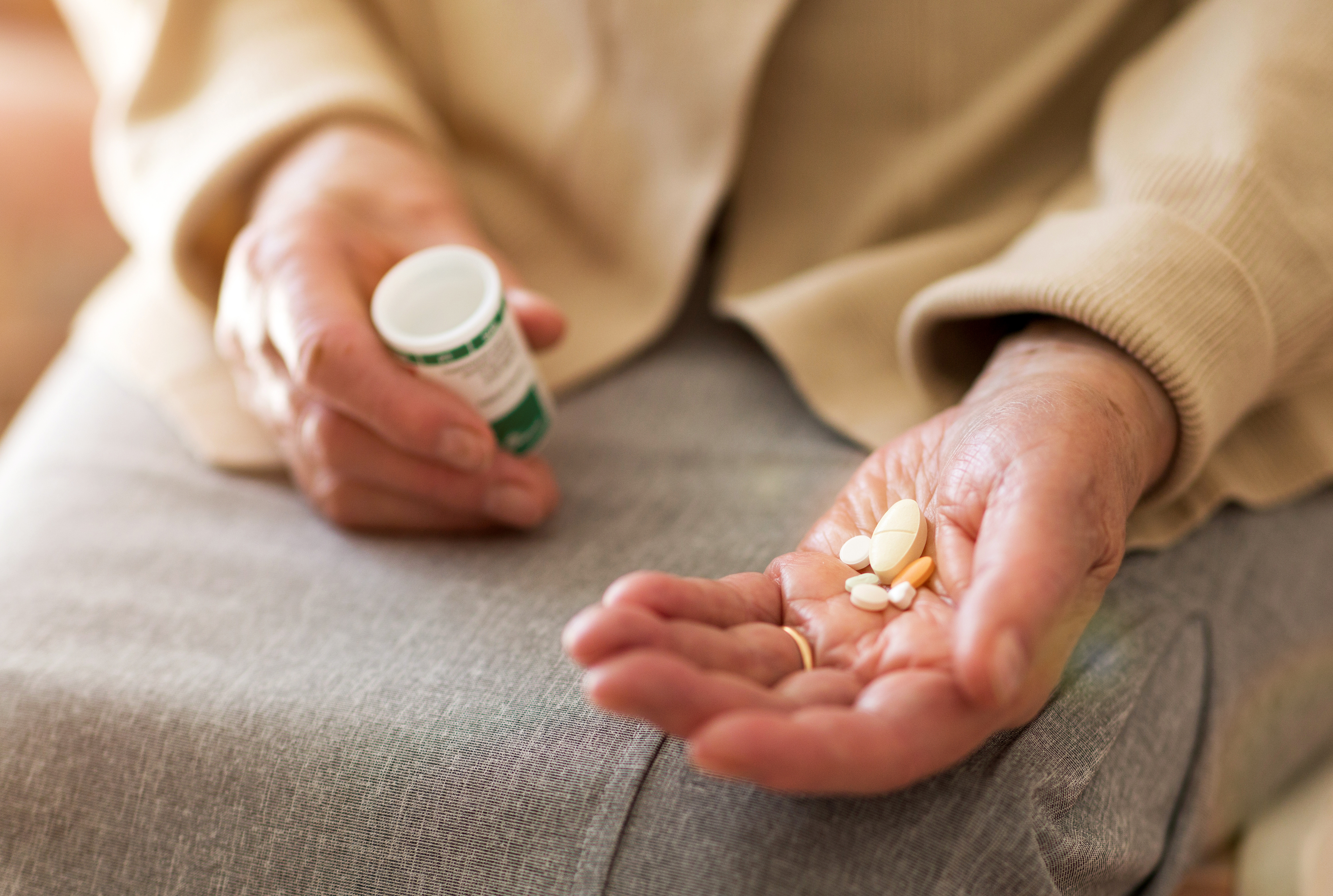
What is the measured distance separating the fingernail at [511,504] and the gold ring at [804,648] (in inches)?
11.2

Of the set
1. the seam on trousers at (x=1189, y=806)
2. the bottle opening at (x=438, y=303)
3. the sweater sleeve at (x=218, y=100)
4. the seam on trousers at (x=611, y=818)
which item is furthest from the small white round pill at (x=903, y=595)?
the sweater sleeve at (x=218, y=100)

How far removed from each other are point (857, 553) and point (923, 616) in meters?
0.06

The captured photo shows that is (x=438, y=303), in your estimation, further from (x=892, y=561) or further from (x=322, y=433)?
(x=892, y=561)

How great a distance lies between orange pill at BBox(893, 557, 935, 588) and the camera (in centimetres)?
52

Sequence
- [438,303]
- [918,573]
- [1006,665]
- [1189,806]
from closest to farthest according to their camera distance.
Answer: [1006,665] → [918,573] → [1189,806] → [438,303]

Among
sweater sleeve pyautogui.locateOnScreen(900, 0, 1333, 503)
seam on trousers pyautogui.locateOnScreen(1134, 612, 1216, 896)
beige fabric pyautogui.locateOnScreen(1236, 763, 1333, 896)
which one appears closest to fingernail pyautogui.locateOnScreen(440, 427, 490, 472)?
sweater sleeve pyautogui.locateOnScreen(900, 0, 1333, 503)

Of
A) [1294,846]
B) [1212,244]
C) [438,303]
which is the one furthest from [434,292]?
[1294,846]

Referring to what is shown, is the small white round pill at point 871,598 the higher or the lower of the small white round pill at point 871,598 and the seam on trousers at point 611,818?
the higher

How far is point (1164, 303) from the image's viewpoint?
0.59m

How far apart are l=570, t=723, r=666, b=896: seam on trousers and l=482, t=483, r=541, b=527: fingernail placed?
0.86 feet

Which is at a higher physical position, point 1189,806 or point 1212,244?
point 1212,244

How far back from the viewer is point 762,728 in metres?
0.40

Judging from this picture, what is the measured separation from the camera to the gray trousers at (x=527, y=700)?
1.60 feet

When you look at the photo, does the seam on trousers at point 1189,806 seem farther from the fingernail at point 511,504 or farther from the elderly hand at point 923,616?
the fingernail at point 511,504
